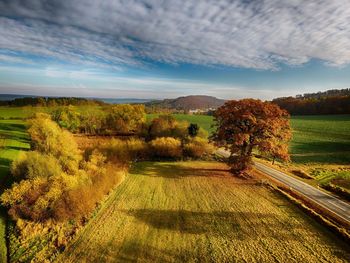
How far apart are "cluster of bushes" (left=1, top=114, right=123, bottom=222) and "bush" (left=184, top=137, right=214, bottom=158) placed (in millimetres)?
16560

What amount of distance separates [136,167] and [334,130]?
Result: 61465mm

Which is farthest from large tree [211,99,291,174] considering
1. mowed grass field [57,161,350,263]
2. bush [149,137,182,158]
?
bush [149,137,182,158]

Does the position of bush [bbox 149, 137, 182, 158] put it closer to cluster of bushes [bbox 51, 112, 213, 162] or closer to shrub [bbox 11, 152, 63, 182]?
cluster of bushes [bbox 51, 112, 213, 162]

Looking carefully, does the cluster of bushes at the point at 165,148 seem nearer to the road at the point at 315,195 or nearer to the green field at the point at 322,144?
the green field at the point at 322,144

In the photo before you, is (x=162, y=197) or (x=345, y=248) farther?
(x=162, y=197)

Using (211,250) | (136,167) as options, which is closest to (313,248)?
(211,250)

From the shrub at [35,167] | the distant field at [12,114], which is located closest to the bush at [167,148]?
the shrub at [35,167]

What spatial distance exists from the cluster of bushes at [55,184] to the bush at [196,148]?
16560 millimetres

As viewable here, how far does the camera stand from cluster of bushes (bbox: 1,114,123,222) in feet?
73.9

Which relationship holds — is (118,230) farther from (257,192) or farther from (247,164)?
(247,164)

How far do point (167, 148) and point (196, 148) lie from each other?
588cm

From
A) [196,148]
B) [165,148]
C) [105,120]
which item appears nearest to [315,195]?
[196,148]

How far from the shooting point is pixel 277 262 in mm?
15797

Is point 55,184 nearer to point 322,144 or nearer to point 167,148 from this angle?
point 167,148
